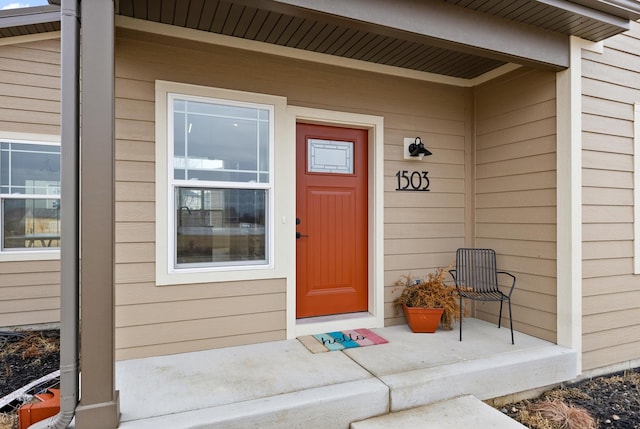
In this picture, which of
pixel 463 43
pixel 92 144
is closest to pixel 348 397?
pixel 92 144

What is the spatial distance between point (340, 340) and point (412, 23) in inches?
93.1

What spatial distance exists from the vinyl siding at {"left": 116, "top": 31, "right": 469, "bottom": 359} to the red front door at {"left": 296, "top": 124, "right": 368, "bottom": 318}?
0.78ft

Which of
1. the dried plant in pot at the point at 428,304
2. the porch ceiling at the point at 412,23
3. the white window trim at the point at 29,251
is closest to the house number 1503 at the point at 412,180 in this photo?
the dried plant in pot at the point at 428,304

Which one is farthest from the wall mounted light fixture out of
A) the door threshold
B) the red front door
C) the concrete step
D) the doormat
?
the concrete step

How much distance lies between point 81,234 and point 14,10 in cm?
309

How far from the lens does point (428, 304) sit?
3262mm

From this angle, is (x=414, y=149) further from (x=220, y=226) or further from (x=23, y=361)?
(x=23, y=361)

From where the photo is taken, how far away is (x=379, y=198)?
11.4 ft

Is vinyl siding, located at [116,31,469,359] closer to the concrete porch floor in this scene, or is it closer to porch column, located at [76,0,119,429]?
the concrete porch floor

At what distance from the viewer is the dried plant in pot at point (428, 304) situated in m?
3.24

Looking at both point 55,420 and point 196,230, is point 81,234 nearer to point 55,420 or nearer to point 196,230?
point 55,420

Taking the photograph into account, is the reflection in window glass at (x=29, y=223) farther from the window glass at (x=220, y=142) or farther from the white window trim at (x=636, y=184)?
the white window trim at (x=636, y=184)

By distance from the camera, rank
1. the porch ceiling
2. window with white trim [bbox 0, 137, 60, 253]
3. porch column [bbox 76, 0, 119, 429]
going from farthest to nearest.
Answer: window with white trim [bbox 0, 137, 60, 253] → the porch ceiling → porch column [bbox 76, 0, 119, 429]

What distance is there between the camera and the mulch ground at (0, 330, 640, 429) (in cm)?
239
